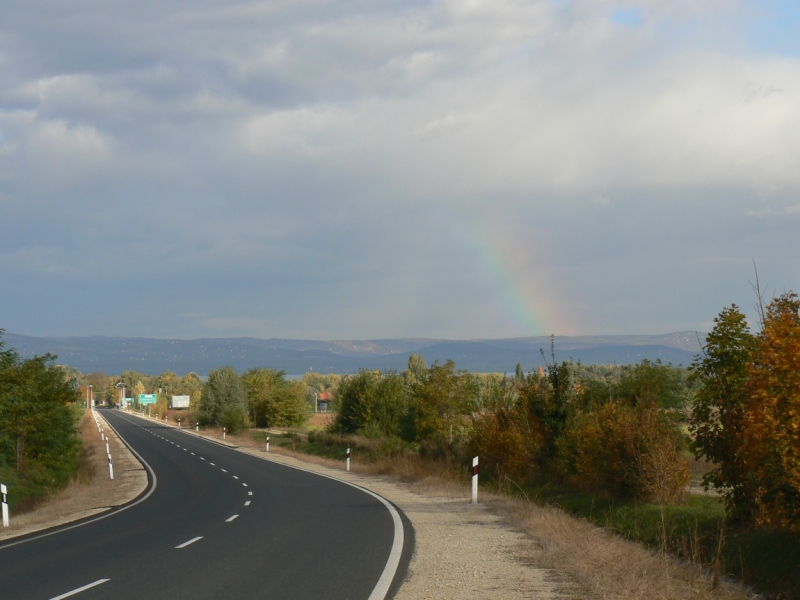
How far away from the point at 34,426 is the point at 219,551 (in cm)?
3474

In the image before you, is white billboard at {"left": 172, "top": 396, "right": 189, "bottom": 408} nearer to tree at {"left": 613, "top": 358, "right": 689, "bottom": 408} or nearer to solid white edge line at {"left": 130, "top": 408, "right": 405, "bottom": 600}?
tree at {"left": 613, "top": 358, "right": 689, "bottom": 408}

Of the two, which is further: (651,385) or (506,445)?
(651,385)

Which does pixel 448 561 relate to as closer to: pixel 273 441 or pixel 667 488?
pixel 667 488

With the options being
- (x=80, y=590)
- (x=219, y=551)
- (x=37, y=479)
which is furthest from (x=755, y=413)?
(x=37, y=479)

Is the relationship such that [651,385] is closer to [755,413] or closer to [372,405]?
[755,413]

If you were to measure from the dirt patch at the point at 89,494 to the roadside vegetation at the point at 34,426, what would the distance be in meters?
1.63

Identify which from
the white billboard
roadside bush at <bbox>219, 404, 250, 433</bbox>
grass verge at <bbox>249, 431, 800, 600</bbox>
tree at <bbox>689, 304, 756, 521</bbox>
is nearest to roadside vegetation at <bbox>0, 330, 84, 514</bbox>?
grass verge at <bbox>249, 431, 800, 600</bbox>

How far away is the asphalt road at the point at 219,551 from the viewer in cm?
977

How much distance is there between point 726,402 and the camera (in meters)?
14.1

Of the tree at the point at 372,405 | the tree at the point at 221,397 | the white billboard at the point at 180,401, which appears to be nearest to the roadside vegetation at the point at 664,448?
the tree at the point at 372,405

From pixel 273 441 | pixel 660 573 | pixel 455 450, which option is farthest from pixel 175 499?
pixel 273 441

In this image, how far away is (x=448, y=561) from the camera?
1166 centimetres

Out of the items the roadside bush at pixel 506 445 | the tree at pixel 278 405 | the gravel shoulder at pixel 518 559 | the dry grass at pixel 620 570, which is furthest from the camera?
the tree at pixel 278 405

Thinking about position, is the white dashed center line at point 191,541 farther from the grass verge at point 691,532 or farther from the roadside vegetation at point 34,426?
the roadside vegetation at point 34,426
